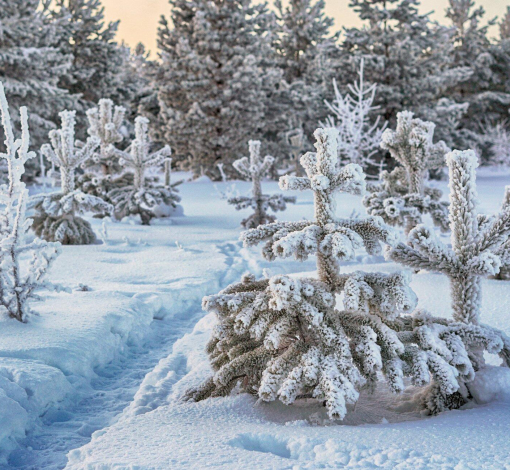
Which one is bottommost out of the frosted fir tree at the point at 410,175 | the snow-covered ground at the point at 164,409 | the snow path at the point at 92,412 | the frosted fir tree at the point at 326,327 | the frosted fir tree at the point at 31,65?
the snow path at the point at 92,412

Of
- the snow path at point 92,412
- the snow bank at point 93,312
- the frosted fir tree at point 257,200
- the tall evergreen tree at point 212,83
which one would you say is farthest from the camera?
→ the tall evergreen tree at point 212,83

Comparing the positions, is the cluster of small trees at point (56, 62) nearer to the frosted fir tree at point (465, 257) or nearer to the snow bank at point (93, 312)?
the snow bank at point (93, 312)

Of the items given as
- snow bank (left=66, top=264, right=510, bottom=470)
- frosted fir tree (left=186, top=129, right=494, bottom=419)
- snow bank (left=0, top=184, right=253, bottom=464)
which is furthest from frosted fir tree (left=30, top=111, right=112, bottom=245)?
frosted fir tree (left=186, top=129, right=494, bottom=419)

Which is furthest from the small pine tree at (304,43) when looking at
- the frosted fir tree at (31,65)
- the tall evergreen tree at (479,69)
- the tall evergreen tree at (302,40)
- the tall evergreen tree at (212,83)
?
the frosted fir tree at (31,65)

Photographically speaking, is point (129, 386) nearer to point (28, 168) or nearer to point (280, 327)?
point (280, 327)

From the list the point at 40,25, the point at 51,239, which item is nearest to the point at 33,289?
the point at 51,239

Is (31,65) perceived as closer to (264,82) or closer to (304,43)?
(264,82)

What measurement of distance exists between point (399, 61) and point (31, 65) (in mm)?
16924

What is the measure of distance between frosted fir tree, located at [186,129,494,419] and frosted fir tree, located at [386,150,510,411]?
8cm

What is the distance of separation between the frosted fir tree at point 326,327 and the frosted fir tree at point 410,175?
9.62 feet

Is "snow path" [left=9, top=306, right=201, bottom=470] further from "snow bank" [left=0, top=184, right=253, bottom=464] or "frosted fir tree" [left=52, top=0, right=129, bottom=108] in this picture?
"frosted fir tree" [left=52, top=0, right=129, bottom=108]

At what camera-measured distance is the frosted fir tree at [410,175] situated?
257 inches

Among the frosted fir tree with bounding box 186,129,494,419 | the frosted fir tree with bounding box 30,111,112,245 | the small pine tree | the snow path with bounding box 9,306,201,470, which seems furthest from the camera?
the small pine tree

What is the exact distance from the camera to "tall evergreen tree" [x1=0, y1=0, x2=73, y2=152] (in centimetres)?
2050
